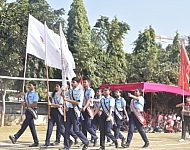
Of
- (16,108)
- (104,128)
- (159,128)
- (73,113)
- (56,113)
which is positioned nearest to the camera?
(73,113)

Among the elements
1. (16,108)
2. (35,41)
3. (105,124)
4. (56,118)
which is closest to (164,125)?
(16,108)

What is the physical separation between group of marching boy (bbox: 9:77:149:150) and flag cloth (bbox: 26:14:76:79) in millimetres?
748

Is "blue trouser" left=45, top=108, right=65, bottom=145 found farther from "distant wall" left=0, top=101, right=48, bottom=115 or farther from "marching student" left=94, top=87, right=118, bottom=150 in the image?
"distant wall" left=0, top=101, right=48, bottom=115

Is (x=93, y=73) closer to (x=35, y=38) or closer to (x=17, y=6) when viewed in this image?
(x=17, y=6)

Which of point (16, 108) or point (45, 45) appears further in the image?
point (16, 108)

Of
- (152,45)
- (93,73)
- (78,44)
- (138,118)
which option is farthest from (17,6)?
(152,45)

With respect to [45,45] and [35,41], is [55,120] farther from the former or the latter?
[35,41]

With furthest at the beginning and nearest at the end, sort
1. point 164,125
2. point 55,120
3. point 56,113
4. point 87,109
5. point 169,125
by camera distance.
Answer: point 164,125 → point 169,125 → point 87,109 → point 55,120 → point 56,113

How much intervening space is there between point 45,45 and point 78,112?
84.2 inches

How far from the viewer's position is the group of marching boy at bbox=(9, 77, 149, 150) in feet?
32.5

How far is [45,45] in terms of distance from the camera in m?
10.8

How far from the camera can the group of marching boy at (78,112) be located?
32.5 ft

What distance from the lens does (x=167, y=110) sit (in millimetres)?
29734

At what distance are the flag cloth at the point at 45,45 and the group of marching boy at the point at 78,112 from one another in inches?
29.4
